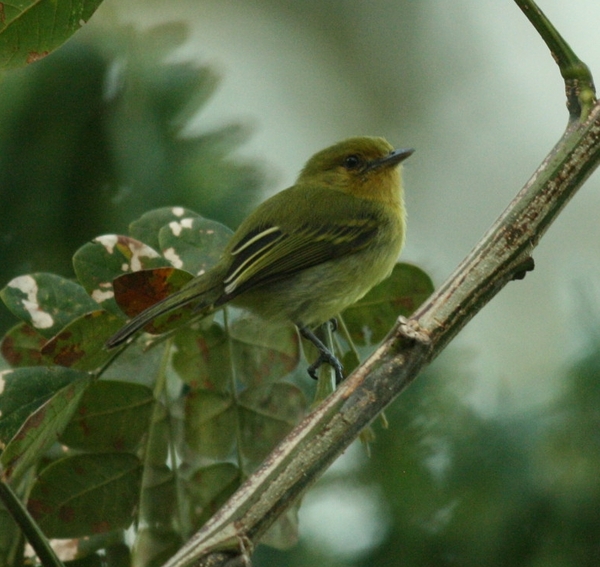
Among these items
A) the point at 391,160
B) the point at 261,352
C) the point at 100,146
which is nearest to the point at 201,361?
the point at 261,352

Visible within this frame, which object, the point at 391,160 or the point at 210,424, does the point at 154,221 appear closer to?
the point at 210,424

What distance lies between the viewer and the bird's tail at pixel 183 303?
1.69 meters

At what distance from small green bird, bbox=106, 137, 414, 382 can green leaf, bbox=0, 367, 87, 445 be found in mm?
520

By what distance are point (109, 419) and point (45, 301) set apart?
27cm

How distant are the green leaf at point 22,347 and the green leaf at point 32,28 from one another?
0.67 m

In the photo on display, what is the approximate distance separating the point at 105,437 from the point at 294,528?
0.43 metres

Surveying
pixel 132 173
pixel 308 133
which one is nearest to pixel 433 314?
pixel 132 173

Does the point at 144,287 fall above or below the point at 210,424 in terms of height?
above

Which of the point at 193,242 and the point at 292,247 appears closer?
the point at 193,242

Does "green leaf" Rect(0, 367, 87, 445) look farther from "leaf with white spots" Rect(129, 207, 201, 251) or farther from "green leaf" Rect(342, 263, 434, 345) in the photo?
"green leaf" Rect(342, 263, 434, 345)

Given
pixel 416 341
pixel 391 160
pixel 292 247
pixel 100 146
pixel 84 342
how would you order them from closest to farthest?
1. pixel 416 341
2. pixel 84 342
3. pixel 100 146
4. pixel 292 247
5. pixel 391 160

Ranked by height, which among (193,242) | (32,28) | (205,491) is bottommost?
(205,491)

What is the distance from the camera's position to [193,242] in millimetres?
1981

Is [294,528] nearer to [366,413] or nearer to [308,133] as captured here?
[366,413]
